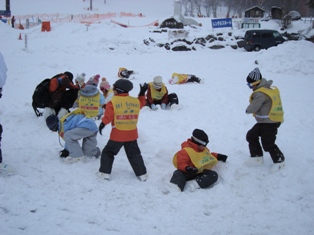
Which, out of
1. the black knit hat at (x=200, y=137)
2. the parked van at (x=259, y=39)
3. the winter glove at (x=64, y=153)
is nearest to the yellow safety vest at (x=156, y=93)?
the winter glove at (x=64, y=153)

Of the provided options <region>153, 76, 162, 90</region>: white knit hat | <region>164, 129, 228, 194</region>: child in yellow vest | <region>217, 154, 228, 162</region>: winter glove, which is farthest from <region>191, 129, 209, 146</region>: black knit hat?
<region>153, 76, 162, 90</region>: white knit hat

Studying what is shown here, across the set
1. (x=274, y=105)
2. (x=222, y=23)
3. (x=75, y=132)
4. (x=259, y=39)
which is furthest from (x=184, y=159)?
(x=222, y=23)

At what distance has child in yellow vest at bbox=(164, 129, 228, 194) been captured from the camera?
14.0ft

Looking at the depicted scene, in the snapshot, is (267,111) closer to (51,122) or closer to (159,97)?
(51,122)

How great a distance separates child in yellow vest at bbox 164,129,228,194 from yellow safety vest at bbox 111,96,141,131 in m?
0.94

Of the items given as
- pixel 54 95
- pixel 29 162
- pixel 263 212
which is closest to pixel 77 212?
pixel 29 162

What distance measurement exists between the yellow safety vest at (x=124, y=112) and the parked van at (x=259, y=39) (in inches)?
839

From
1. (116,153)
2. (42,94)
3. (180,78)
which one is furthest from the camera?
(180,78)

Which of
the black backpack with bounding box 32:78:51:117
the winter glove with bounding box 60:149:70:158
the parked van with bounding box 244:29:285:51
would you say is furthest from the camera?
the parked van with bounding box 244:29:285:51

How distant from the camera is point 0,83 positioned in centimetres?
405

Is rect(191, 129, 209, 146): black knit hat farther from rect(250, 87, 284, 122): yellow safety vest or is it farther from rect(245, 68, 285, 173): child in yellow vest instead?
rect(250, 87, 284, 122): yellow safety vest

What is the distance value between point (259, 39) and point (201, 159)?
2183cm

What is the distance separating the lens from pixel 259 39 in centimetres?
2377

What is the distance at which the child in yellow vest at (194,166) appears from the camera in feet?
14.0
